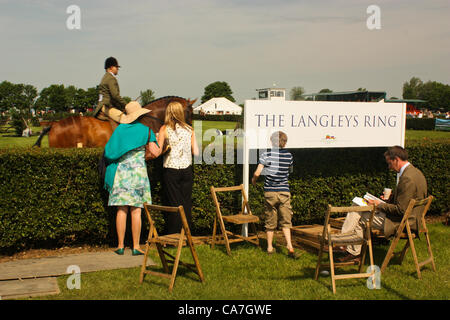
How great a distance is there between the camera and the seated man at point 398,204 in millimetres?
5734

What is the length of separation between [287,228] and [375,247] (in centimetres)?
164

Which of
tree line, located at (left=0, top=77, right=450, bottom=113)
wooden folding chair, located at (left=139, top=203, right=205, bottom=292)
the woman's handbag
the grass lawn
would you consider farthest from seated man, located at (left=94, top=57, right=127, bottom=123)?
tree line, located at (left=0, top=77, right=450, bottom=113)

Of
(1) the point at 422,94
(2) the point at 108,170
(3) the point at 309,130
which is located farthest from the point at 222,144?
(1) the point at 422,94

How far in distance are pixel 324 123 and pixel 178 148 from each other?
2.95 metres

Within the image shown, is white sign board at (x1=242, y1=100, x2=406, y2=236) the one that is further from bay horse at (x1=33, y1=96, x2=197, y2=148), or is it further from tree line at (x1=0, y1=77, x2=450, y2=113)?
tree line at (x1=0, y1=77, x2=450, y2=113)

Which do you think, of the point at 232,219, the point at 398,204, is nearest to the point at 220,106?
the point at 232,219

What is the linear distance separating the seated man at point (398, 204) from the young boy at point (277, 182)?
0.95m

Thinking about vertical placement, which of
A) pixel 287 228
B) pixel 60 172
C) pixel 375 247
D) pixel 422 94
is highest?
pixel 422 94

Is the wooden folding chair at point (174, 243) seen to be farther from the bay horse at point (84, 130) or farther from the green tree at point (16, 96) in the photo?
the green tree at point (16, 96)

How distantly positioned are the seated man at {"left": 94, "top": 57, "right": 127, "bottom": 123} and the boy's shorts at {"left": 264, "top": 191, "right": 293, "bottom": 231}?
173 inches

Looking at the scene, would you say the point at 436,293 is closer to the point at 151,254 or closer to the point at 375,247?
the point at 375,247

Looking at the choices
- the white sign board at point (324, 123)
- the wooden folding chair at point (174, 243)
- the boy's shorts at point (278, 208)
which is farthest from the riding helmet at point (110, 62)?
the wooden folding chair at point (174, 243)
